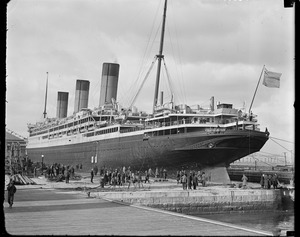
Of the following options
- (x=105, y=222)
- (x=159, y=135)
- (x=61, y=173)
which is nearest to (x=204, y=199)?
(x=61, y=173)

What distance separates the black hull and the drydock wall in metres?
8.65

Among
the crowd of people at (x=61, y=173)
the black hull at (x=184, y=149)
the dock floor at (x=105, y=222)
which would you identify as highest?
the black hull at (x=184, y=149)

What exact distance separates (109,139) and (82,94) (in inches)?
744

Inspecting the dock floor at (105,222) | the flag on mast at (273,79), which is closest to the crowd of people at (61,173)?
the dock floor at (105,222)

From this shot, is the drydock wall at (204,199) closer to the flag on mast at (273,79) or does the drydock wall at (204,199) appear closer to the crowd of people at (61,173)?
the crowd of people at (61,173)

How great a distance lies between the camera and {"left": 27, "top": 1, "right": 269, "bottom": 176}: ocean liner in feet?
103

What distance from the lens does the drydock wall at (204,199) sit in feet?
59.8

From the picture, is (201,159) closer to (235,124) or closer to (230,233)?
(235,124)

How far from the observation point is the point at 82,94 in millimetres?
58781

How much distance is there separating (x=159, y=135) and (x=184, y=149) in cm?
404

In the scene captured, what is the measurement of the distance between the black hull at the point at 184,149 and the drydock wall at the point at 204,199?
8.65 metres

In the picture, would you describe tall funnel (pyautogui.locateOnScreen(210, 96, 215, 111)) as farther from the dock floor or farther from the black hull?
the dock floor
